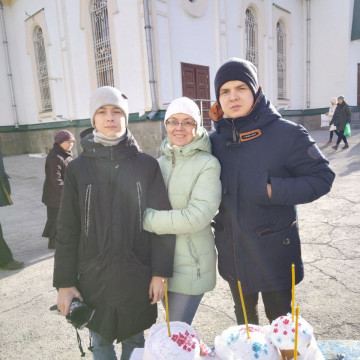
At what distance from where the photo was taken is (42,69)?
1385 cm

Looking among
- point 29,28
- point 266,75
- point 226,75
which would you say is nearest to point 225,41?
point 266,75

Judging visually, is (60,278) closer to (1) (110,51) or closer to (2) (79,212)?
(2) (79,212)

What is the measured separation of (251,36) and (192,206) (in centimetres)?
1391

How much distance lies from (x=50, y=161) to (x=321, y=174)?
3.52 m

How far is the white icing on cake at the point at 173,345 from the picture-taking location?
0.82m

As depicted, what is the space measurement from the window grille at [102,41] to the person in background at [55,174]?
24.8 ft

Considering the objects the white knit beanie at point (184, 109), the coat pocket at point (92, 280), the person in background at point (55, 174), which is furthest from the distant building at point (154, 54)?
the coat pocket at point (92, 280)

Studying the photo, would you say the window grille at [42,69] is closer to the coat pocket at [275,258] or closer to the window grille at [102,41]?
the window grille at [102,41]

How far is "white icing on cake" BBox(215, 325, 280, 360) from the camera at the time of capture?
0.85 meters

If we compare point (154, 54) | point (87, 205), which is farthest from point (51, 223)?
point (154, 54)

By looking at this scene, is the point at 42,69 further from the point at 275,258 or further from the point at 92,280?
the point at 275,258

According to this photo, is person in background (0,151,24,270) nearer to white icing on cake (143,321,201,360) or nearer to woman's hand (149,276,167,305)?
woman's hand (149,276,167,305)

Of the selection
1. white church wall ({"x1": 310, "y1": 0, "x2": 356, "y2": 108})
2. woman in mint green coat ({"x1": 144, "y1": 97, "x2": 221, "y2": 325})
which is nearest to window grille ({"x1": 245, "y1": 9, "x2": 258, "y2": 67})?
white church wall ({"x1": 310, "y1": 0, "x2": 356, "y2": 108})

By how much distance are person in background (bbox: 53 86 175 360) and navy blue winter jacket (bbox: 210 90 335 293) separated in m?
0.36
